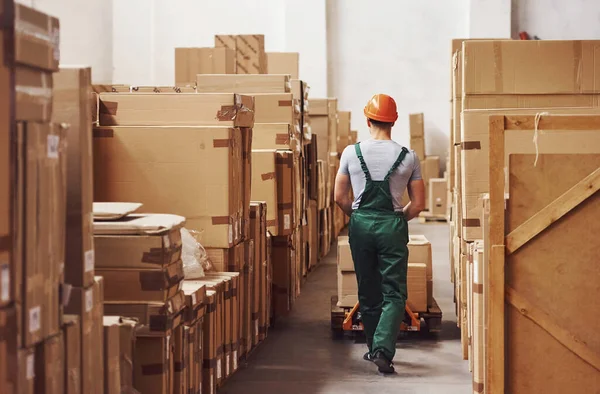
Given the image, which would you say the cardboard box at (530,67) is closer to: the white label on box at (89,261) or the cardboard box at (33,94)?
the white label on box at (89,261)

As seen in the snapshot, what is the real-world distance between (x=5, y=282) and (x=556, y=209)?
2.26m

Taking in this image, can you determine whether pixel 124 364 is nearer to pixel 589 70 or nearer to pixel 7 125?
pixel 7 125

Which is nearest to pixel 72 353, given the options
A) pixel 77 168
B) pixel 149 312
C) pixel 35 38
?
pixel 77 168

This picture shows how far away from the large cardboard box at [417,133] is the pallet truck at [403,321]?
9.66 meters

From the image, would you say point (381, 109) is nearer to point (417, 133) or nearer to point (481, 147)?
point (481, 147)

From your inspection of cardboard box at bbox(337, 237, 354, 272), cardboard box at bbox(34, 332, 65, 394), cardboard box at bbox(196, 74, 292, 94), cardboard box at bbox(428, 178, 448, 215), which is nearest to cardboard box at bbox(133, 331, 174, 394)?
cardboard box at bbox(34, 332, 65, 394)

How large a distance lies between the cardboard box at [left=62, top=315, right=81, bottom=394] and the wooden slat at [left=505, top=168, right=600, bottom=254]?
6.06 feet

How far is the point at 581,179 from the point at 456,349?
272cm

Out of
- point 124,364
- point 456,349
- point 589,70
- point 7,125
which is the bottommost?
point 456,349

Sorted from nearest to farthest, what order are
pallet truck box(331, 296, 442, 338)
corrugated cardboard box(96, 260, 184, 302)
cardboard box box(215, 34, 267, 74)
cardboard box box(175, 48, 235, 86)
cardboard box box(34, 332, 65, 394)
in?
cardboard box box(34, 332, 65, 394) < corrugated cardboard box(96, 260, 184, 302) < pallet truck box(331, 296, 442, 338) < cardboard box box(175, 48, 235, 86) < cardboard box box(215, 34, 267, 74)

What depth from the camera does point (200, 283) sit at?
454 cm

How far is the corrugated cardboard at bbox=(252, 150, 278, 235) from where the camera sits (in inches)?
250

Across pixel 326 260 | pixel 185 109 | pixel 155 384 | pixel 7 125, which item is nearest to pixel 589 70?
pixel 185 109

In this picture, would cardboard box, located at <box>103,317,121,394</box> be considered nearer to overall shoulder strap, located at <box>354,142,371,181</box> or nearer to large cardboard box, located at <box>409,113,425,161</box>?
overall shoulder strap, located at <box>354,142,371,181</box>
